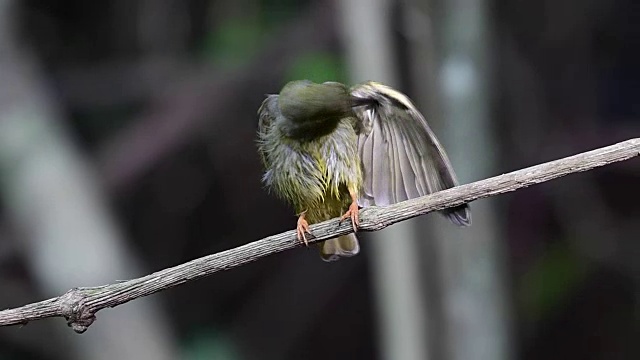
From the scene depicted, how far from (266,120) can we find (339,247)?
0.36m

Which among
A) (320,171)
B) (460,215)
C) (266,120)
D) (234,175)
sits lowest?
(234,175)

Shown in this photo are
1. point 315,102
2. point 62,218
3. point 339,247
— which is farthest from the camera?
point 62,218

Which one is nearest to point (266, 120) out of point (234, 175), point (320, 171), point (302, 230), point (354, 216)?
point (320, 171)

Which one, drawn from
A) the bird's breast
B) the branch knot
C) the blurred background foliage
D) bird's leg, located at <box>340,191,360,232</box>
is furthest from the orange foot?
the blurred background foliage

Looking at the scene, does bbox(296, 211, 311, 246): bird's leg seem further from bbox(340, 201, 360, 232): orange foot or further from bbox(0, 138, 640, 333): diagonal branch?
bbox(0, 138, 640, 333): diagonal branch

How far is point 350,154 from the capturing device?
233 centimetres

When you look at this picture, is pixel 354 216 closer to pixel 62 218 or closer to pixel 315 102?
pixel 315 102

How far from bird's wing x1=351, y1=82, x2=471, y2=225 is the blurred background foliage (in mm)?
1467

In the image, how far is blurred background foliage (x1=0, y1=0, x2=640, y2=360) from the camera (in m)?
4.18

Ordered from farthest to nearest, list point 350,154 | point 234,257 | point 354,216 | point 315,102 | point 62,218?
point 62,218, point 350,154, point 315,102, point 354,216, point 234,257

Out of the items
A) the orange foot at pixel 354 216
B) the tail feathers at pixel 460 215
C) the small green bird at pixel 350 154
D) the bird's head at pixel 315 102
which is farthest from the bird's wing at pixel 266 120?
the tail feathers at pixel 460 215

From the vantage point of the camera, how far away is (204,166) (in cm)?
534

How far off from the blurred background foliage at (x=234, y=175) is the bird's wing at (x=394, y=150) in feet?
4.81

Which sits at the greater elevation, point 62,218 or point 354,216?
point 354,216
